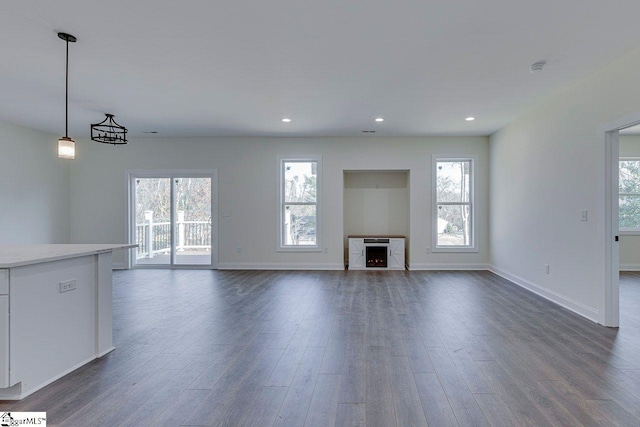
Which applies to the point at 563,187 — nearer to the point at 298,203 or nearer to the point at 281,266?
the point at 298,203

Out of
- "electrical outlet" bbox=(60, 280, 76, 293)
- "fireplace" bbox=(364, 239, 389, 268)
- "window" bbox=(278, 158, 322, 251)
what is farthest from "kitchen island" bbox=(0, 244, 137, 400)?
"fireplace" bbox=(364, 239, 389, 268)

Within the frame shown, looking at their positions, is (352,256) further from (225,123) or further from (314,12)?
(314,12)

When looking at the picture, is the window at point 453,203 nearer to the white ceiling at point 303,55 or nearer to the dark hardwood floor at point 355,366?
the white ceiling at point 303,55

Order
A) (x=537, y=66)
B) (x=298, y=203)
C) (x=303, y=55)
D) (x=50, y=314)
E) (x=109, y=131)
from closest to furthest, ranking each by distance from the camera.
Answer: (x=50, y=314), (x=303, y=55), (x=537, y=66), (x=109, y=131), (x=298, y=203)

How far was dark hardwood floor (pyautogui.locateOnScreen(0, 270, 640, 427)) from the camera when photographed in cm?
207

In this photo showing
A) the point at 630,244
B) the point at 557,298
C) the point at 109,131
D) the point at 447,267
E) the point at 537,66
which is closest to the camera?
the point at 537,66

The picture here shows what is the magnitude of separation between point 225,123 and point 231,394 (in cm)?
480

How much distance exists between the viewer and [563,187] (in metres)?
4.41

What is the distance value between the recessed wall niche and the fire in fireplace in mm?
508

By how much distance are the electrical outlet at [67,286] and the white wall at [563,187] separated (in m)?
4.87

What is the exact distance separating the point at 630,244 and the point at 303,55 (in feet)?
23.9

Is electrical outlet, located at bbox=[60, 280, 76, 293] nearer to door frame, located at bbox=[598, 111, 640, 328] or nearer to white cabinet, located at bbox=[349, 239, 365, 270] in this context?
door frame, located at bbox=[598, 111, 640, 328]

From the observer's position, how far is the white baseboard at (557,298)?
3879 millimetres

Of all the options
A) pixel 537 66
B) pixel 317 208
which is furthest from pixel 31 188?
pixel 537 66
